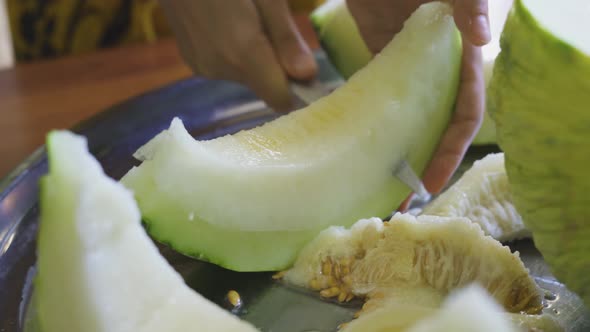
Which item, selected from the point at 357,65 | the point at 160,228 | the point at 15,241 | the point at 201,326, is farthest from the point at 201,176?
the point at 357,65

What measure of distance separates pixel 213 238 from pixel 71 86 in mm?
951

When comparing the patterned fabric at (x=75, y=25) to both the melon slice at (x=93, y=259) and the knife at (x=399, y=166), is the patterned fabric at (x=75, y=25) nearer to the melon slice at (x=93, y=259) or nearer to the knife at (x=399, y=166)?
the knife at (x=399, y=166)

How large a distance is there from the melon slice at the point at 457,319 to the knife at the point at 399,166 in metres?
0.16

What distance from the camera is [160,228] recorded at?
627mm

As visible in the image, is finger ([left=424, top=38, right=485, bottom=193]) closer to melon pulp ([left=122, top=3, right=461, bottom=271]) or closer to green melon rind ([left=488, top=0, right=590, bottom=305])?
melon pulp ([left=122, top=3, right=461, bottom=271])

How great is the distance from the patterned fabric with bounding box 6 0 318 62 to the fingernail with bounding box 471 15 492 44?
47.0 inches

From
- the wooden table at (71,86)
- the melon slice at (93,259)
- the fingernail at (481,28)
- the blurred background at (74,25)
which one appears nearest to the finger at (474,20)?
the fingernail at (481,28)

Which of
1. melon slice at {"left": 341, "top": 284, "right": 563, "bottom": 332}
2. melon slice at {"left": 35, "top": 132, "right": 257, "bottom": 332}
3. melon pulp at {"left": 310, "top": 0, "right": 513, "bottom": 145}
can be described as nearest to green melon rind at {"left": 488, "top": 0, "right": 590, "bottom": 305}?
melon slice at {"left": 341, "top": 284, "right": 563, "bottom": 332}

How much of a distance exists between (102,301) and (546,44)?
386 millimetres

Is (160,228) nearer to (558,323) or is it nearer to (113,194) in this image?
(113,194)

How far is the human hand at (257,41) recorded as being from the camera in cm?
96

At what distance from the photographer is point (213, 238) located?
→ 0.65 metres

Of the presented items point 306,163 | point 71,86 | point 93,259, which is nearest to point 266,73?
point 306,163

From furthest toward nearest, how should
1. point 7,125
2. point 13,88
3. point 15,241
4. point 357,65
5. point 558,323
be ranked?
point 13,88 → point 7,125 → point 357,65 → point 15,241 → point 558,323
